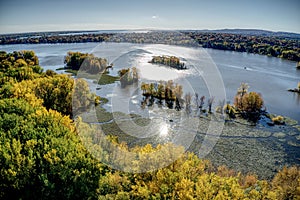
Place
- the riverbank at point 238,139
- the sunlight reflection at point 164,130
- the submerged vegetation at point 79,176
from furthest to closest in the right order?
the sunlight reflection at point 164,130 → the riverbank at point 238,139 → the submerged vegetation at point 79,176

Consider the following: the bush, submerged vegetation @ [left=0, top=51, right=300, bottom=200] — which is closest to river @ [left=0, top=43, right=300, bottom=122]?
the bush

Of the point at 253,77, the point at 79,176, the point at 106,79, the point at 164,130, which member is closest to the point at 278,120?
the point at 164,130

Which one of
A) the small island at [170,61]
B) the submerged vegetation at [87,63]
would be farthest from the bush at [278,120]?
the submerged vegetation at [87,63]

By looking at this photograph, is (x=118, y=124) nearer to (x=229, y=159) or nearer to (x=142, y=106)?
(x=142, y=106)

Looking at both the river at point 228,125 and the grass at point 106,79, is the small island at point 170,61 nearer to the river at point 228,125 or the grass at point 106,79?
the river at point 228,125

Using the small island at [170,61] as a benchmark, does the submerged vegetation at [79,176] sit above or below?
below

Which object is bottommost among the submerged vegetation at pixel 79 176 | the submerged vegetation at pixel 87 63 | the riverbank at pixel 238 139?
the riverbank at pixel 238 139

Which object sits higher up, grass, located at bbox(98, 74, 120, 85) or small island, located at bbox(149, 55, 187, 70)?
small island, located at bbox(149, 55, 187, 70)

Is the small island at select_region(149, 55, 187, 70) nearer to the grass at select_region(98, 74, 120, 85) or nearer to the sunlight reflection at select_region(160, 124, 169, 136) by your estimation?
the grass at select_region(98, 74, 120, 85)

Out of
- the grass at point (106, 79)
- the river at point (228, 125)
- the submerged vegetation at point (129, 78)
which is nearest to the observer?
the river at point (228, 125)
